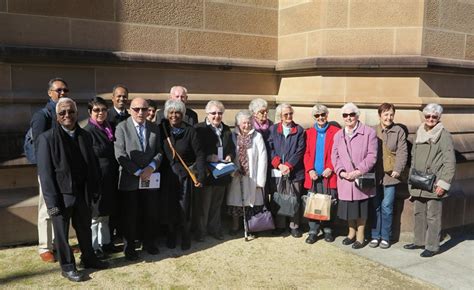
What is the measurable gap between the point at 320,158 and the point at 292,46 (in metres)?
2.44

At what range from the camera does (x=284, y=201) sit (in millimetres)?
5508

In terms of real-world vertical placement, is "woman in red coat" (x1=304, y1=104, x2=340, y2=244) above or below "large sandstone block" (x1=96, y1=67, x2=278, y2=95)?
below

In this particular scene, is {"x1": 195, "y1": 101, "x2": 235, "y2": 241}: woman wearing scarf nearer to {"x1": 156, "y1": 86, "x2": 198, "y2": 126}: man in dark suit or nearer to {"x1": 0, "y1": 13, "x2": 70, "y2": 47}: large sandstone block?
{"x1": 156, "y1": 86, "x2": 198, "y2": 126}: man in dark suit

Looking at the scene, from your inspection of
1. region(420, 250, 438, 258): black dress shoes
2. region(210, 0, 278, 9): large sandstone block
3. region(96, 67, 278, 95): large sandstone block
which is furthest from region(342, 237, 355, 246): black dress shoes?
region(210, 0, 278, 9): large sandstone block

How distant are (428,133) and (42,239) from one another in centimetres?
446

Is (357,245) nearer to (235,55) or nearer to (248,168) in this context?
(248,168)

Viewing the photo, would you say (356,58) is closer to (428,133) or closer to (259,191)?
(428,133)

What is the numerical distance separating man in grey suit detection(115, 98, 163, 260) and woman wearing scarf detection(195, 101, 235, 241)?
27.1 inches

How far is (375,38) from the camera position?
620 centimetres

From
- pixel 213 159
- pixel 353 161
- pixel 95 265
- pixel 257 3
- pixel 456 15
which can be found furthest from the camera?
pixel 257 3

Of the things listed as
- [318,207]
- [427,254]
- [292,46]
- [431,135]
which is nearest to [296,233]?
[318,207]

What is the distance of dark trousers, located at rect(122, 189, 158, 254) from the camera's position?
15.6 feet

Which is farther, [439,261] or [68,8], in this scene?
[68,8]

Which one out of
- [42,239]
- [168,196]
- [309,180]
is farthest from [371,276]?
[42,239]
